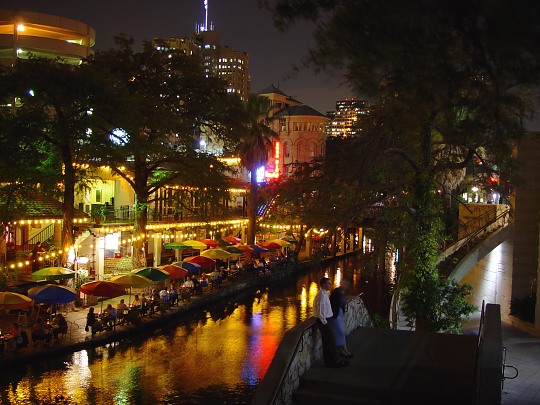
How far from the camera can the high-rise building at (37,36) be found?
55.0 metres

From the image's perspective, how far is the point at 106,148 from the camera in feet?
87.9

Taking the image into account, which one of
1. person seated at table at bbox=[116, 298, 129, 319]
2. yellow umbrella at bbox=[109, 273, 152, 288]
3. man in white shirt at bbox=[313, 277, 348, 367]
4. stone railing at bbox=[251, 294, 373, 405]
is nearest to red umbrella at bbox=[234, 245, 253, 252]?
yellow umbrella at bbox=[109, 273, 152, 288]

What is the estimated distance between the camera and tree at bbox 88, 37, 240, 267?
91.4 ft

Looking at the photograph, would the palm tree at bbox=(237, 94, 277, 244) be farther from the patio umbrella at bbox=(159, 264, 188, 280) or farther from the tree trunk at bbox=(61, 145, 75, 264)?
the tree trunk at bbox=(61, 145, 75, 264)

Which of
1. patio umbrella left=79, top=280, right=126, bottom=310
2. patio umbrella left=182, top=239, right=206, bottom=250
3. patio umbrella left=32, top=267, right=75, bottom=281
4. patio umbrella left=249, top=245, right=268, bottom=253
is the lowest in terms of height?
patio umbrella left=79, top=280, right=126, bottom=310

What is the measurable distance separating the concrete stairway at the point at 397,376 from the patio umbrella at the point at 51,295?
494 inches

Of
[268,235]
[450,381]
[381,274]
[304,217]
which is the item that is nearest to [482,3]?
[450,381]

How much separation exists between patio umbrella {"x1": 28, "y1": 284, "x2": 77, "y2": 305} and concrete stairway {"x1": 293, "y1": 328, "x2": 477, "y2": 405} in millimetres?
12542

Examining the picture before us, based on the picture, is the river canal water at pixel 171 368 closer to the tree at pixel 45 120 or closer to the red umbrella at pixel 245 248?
the tree at pixel 45 120

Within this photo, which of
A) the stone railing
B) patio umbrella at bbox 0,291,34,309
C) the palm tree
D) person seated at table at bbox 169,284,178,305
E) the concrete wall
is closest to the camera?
the stone railing

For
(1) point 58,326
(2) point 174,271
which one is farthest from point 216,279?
(1) point 58,326

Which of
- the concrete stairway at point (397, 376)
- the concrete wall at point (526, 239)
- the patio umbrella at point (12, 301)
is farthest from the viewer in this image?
the concrete wall at point (526, 239)

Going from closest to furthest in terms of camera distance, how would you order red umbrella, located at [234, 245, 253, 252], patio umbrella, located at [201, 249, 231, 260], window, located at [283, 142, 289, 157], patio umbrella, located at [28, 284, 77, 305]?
patio umbrella, located at [28, 284, 77, 305], patio umbrella, located at [201, 249, 231, 260], red umbrella, located at [234, 245, 253, 252], window, located at [283, 142, 289, 157]

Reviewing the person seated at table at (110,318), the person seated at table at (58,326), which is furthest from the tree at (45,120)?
the person seated at table at (58,326)
